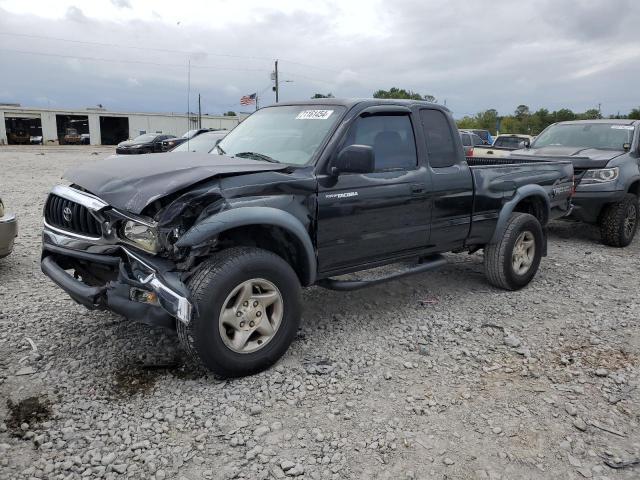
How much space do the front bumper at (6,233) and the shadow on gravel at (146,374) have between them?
249cm

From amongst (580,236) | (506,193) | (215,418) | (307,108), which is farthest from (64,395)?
(580,236)

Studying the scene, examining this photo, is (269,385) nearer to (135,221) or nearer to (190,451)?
(190,451)

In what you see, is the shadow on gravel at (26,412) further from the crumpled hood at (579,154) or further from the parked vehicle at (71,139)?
the parked vehicle at (71,139)

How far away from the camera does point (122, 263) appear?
3297 mm

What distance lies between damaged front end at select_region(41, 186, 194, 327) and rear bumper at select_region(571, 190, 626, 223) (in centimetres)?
646

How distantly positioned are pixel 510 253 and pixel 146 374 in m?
3.68

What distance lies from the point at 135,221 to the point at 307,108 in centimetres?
192

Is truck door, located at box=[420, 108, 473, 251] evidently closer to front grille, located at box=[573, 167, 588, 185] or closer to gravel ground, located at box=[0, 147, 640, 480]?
gravel ground, located at box=[0, 147, 640, 480]

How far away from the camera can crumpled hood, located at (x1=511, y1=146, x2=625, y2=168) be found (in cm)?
768

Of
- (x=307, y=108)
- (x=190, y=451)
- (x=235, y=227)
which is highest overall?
(x=307, y=108)

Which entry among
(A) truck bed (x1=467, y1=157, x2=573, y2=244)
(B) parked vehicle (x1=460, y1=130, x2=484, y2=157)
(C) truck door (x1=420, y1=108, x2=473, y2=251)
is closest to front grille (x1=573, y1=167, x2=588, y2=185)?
(B) parked vehicle (x1=460, y1=130, x2=484, y2=157)

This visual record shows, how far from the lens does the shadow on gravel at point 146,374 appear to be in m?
3.33

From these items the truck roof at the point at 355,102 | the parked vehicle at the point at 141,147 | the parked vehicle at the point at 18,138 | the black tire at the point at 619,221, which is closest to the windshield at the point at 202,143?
the truck roof at the point at 355,102

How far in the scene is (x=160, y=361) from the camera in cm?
372
